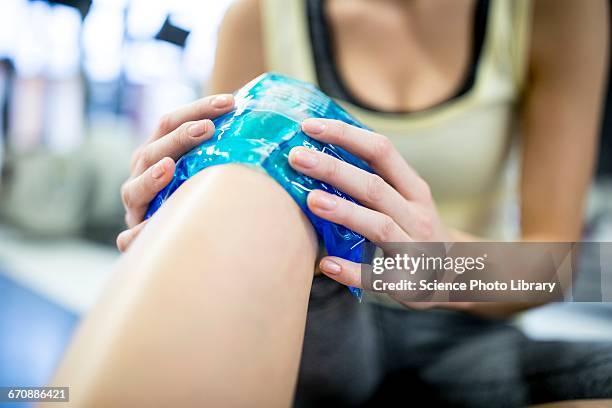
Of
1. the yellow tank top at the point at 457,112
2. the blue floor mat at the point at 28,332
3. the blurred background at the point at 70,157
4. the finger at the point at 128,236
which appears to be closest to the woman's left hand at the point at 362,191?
the finger at the point at 128,236

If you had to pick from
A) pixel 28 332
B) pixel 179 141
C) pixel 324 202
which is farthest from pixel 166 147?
pixel 28 332

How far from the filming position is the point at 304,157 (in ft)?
1.01

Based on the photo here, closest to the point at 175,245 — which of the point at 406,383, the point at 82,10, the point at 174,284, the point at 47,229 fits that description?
the point at 174,284

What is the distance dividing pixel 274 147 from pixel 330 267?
9 cm

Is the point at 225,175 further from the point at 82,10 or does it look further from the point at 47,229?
the point at 47,229

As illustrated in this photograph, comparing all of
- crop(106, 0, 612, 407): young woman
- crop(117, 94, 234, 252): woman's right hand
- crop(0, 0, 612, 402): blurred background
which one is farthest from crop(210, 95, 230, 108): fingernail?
crop(0, 0, 612, 402): blurred background

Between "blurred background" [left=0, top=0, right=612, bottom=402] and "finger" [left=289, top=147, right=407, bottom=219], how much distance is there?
0.47 metres

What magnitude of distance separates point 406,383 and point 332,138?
0.31 metres

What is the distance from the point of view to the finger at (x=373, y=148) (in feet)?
1.08

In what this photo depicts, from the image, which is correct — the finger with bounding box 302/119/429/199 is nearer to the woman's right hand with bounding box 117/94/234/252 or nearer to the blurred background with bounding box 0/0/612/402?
the woman's right hand with bounding box 117/94/234/252

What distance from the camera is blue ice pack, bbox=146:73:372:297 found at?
1.02ft

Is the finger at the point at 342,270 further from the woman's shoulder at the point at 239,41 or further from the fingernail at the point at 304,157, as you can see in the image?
the woman's shoulder at the point at 239,41

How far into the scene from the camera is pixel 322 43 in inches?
25.9

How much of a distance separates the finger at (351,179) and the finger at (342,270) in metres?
0.04
